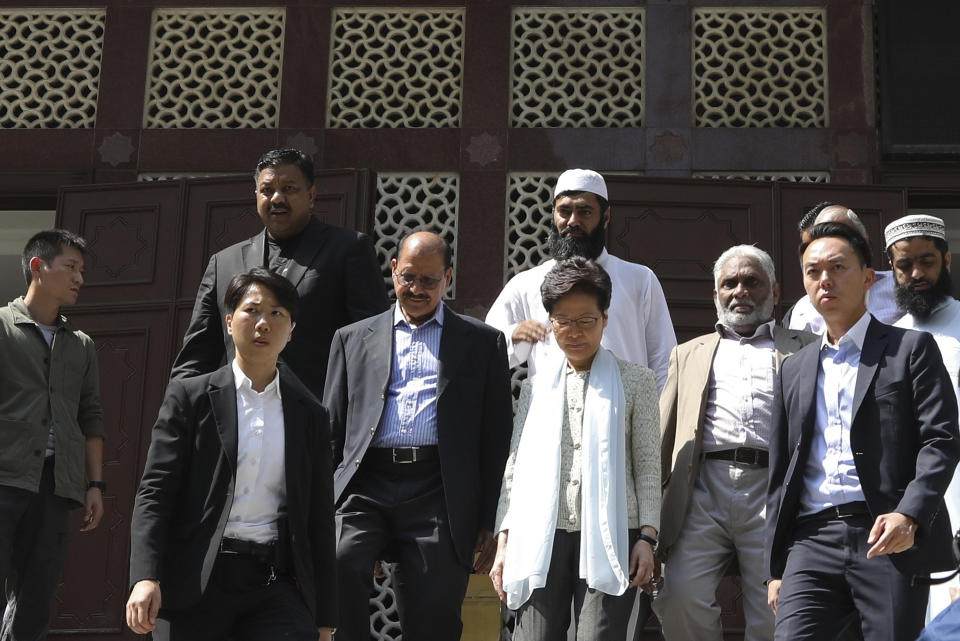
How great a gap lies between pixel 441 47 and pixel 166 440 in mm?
4257

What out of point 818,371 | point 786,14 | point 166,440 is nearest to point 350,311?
point 166,440

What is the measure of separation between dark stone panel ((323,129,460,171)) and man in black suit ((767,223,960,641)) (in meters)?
3.44

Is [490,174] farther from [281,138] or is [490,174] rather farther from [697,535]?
[697,535]

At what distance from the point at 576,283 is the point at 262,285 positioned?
0.95 meters

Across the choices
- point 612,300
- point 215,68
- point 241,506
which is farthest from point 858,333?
point 215,68

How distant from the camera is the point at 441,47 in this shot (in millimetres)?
7555

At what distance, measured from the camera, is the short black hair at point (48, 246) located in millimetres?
5559

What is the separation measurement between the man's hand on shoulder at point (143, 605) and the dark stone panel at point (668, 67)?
4.44m

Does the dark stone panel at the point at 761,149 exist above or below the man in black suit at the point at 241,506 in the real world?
above

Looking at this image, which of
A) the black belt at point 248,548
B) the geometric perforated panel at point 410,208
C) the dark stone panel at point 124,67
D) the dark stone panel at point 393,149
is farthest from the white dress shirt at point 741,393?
the dark stone panel at point 124,67

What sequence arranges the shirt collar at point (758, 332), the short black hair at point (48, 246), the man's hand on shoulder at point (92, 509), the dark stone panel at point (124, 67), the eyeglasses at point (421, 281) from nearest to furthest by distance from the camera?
the eyeglasses at point (421, 281) < the shirt collar at point (758, 332) < the man's hand on shoulder at point (92, 509) < the short black hair at point (48, 246) < the dark stone panel at point (124, 67)

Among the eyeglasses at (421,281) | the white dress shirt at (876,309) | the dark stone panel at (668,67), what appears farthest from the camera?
the dark stone panel at (668,67)

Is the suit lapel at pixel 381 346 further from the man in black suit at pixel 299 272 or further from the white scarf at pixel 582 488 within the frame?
the white scarf at pixel 582 488

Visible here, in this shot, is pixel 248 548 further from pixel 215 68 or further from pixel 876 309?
pixel 215 68
